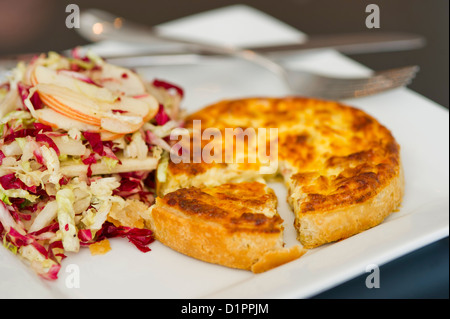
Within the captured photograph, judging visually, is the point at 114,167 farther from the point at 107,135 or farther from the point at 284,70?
the point at 284,70

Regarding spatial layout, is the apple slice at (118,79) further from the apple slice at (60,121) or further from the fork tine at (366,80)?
the fork tine at (366,80)

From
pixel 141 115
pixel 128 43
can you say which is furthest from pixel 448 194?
pixel 128 43

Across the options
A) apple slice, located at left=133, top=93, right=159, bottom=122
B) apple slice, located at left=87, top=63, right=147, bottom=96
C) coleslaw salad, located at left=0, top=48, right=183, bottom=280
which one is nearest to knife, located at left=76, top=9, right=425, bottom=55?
apple slice, located at left=87, top=63, right=147, bottom=96

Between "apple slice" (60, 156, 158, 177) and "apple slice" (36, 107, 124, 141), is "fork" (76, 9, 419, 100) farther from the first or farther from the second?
"apple slice" (36, 107, 124, 141)

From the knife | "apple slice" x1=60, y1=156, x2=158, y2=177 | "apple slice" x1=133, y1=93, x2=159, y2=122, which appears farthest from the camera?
the knife

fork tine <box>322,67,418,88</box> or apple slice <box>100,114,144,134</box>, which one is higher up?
apple slice <box>100,114,144,134</box>
